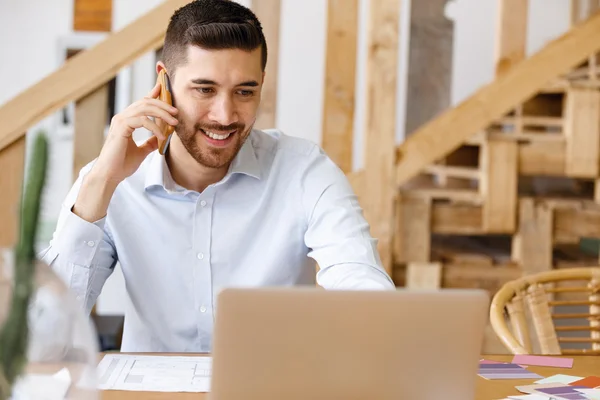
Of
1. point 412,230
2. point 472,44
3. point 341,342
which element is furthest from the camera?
point 472,44

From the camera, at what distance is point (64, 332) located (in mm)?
736

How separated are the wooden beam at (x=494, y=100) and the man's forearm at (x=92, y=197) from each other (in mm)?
1591

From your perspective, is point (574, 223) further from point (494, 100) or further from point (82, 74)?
point (82, 74)

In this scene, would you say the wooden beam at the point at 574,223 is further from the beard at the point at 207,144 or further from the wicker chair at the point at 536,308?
the beard at the point at 207,144

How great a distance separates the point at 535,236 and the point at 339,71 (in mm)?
1063

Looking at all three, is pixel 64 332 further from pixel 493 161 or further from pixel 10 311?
pixel 493 161

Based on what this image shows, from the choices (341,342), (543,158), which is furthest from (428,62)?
(341,342)

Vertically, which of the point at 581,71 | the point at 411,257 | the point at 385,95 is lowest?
the point at 411,257

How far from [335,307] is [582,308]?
3155mm

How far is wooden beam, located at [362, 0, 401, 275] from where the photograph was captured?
294cm

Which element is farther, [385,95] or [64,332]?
[385,95]

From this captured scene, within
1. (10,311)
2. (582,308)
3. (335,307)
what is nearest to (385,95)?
(582,308)

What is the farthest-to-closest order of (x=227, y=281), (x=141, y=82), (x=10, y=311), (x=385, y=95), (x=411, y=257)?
1. (x=141, y=82)
2. (x=411, y=257)
3. (x=385, y=95)
4. (x=227, y=281)
5. (x=10, y=311)

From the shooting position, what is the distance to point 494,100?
3.22m
